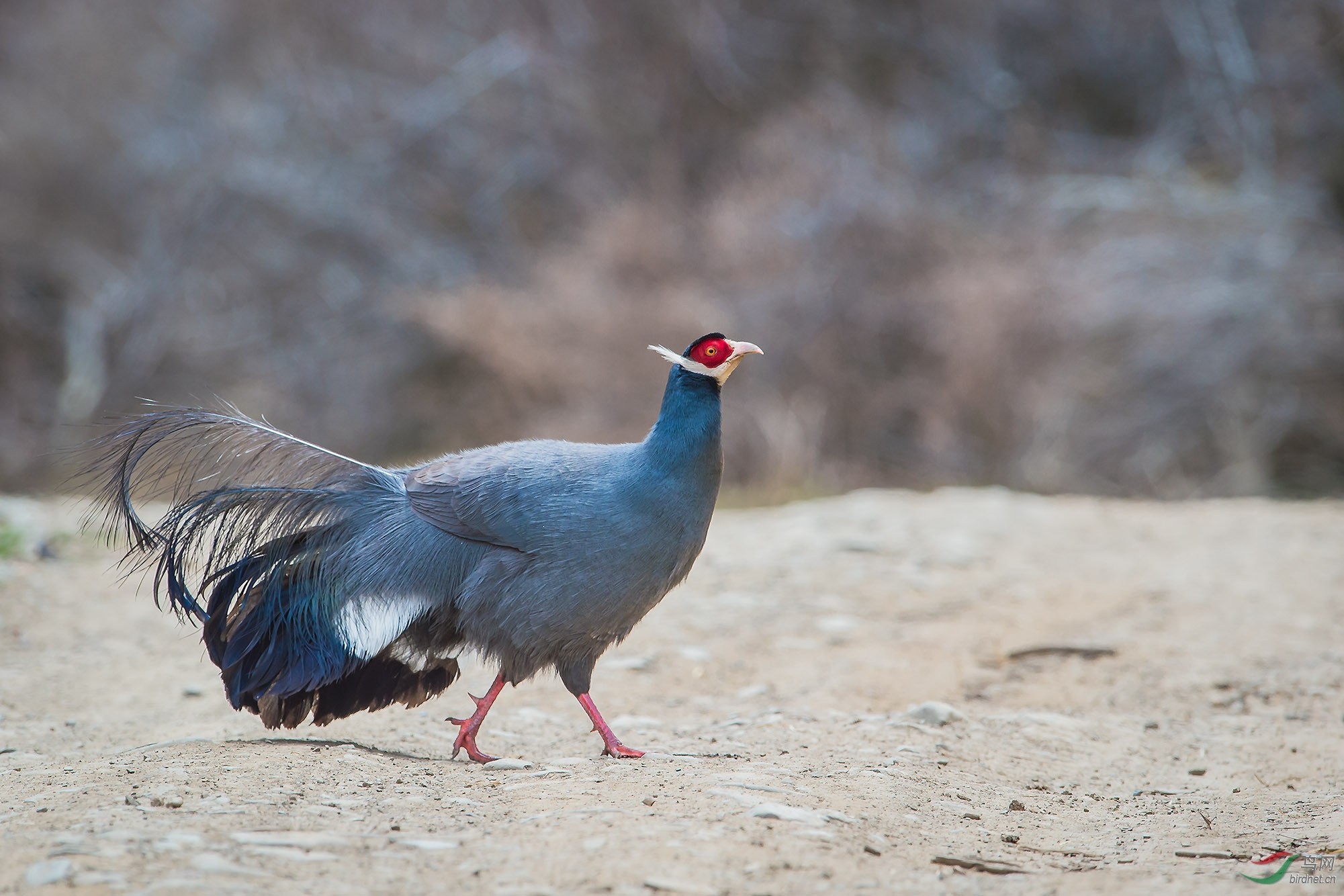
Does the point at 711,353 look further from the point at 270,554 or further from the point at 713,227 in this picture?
the point at 713,227

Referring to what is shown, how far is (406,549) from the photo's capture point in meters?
4.36

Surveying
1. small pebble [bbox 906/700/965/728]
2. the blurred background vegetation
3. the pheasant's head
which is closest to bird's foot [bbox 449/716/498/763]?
the pheasant's head

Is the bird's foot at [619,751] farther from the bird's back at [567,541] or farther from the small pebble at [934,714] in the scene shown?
the small pebble at [934,714]

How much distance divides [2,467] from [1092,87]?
13622 mm

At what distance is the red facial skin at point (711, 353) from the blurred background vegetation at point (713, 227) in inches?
268

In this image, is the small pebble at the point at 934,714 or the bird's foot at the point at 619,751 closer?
the bird's foot at the point at 619,751

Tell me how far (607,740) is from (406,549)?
0.98m

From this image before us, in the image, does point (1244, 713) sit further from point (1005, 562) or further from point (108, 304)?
point (108, 304)

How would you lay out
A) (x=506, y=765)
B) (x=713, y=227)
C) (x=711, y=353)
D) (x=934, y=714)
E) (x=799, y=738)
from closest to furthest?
(x=506, y=765), (x=711, y=353), (x=799, y=738), (x=934, y=714), (x=713, y=227)

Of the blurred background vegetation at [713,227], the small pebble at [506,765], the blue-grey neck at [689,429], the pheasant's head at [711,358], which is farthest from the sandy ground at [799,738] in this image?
the blurred background vegetation at [713,227]

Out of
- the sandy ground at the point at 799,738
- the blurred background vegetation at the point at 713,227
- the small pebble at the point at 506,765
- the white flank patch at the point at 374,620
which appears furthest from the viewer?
the blurred background vegetation at the point at 713,227

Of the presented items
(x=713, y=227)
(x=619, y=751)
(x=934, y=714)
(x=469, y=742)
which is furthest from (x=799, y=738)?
(x=713, y=227)

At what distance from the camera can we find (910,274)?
473 inches

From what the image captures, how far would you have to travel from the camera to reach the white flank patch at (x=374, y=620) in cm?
429
